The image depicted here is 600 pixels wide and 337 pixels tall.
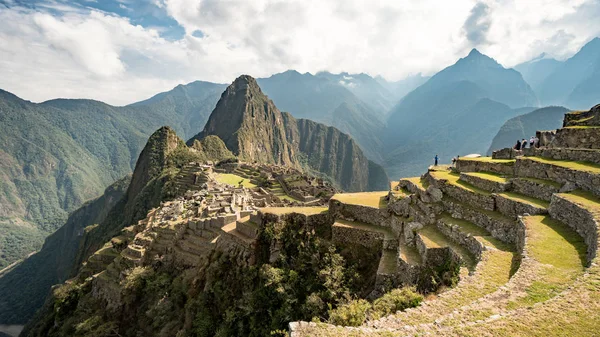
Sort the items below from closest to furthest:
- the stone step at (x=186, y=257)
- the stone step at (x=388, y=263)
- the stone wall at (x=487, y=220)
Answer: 1. the stone wall at (x=487, y=220)
2. the stone step at (x=388, y=263)
3. the stone step at (x=186, y=257)

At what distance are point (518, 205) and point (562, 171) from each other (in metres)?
2.90

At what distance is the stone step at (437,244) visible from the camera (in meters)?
10.7

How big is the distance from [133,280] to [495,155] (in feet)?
100

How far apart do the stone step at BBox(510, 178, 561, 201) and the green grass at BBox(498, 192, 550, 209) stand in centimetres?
27

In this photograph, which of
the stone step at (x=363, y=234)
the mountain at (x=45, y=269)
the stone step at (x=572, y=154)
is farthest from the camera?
the mountain at (x=45, y=269)

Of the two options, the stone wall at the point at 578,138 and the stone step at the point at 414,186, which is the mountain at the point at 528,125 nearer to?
the stone wall at the point at 578,138

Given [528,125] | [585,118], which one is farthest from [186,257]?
[528,125]

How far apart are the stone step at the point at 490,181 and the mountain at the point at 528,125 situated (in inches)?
7589

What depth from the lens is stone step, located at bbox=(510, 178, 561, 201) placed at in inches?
478

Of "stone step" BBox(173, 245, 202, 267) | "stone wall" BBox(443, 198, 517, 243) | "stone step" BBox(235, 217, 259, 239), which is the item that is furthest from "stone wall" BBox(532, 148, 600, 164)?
"stone step" BBox(173, 245, 202, 267)

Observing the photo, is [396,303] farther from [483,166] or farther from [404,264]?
[483,166]

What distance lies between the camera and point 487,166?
55.5 feet

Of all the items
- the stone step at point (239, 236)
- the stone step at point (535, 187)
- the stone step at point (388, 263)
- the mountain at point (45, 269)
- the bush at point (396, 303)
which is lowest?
the mountain at point (45, 269)

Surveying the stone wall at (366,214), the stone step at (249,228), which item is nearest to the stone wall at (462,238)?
the stone wall at (366,214)
